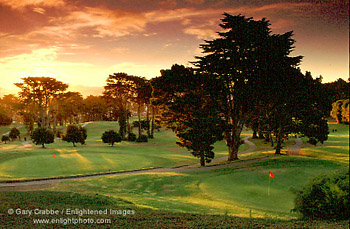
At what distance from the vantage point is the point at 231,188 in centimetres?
1806

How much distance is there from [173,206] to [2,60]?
1367 centimetres

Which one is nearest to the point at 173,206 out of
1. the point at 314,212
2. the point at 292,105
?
the point at 314,212

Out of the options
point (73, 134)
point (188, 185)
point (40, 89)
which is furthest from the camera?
point (40, 89)

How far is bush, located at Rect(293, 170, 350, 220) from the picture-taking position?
31.4 feet

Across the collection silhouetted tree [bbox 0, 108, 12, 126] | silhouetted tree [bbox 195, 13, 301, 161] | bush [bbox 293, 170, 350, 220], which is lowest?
bush [bbox 293, 170, 350, 220]

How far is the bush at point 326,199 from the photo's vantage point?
959 centimetres

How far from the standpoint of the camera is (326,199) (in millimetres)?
9641

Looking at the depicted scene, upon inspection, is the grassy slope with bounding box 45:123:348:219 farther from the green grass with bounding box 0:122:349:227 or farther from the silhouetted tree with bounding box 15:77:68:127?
the silhouetted tree with bounding box 15:77:68:127

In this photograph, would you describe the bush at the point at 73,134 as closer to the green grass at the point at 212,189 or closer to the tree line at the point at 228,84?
the tree line at the point at 228,84

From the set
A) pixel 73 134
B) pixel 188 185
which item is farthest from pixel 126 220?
pixel 73 134

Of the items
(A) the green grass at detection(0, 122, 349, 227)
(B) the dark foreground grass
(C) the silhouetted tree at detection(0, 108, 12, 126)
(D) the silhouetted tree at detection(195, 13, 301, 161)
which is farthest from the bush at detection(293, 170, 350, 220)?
(C) the silhouetted tree at detection(0, 108, 12, 126)

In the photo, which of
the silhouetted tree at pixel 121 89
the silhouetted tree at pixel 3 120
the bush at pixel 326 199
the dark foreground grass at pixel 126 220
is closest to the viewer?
the dark foreground grass at pixel 126 220

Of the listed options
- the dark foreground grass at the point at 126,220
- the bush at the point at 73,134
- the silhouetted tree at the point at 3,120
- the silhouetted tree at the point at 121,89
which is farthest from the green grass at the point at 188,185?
the silhouetted tree at the point at 3,120

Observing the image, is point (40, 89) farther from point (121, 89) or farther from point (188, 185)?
point (188, 185)
